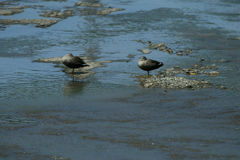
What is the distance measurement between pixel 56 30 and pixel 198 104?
12.8 m

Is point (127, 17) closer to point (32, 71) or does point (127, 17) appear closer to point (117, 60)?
point (117, 60)

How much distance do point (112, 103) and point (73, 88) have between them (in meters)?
1.79

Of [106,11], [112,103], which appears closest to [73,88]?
[112,103]

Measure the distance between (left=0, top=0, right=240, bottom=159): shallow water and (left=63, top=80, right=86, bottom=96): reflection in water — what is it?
0.03 m

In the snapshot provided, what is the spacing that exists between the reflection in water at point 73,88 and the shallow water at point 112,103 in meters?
0.03

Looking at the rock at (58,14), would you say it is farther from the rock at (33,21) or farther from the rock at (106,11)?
the rock at (33,21)

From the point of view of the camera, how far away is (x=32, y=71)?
12.8m

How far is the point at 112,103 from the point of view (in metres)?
9.73

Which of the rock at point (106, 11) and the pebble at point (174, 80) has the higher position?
the pebble at point (174, 80)

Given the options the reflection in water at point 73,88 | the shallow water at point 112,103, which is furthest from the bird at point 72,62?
the reflection in water at point 73,88

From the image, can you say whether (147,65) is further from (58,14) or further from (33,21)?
(58,14)

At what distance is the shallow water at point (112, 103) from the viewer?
7.00 meters

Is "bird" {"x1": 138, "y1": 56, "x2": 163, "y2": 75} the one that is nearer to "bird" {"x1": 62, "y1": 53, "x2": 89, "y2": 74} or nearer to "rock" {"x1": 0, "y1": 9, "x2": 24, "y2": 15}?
"bird" {"x1": 62, "y1": 53, "x2": 89, "y2": 74}

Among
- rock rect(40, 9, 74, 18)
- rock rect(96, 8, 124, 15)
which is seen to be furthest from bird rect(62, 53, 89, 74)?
rock rect(96, 8, 124, 15)
